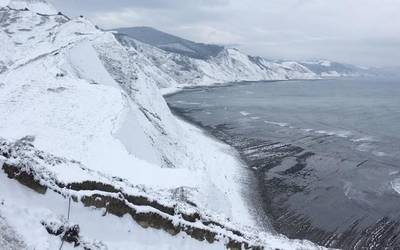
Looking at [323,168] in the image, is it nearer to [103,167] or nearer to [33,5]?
[103,167]

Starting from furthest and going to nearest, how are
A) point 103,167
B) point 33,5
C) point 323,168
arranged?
point 33,5 → point 323,168 → point 103,167

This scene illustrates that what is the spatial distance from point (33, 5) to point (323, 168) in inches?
4009

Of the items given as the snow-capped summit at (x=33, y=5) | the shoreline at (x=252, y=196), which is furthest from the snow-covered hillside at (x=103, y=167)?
the snow-capped summit at (x=33, y=5)

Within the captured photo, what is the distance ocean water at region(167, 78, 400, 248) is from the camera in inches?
1345

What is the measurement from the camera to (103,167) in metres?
27.0

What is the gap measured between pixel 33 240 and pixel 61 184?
481 centimetres

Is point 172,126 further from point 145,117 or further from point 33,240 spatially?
point 33,240

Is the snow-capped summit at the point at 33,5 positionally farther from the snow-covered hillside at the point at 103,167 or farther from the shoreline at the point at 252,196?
the shoreline at the point at 252,196

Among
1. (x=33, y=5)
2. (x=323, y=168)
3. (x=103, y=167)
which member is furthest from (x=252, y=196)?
(x=33, y=5)

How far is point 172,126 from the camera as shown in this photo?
180 ft

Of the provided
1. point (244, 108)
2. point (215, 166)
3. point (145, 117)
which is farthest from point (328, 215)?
point (244, 108)

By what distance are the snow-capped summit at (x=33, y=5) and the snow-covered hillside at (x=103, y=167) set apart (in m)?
37.1

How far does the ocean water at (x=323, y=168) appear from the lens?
3416 centimetres

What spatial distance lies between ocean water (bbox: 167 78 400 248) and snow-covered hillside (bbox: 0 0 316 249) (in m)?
4.25
